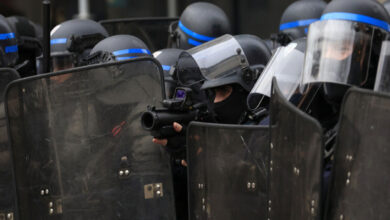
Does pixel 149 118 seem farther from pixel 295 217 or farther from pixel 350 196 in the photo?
pixel 350 196

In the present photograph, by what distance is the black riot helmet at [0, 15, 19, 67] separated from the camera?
14.5ft

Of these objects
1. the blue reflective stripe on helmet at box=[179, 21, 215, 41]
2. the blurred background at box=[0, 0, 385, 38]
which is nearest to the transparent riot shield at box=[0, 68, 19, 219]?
the blue reflective stripe on helmet at box=[179, 21, 215, 41]

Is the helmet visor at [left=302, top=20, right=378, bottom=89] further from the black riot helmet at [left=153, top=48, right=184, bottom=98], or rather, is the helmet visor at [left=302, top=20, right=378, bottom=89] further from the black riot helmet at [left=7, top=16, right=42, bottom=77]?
the black riot helmet at [left=7, top=16, right=42, bottom=77]

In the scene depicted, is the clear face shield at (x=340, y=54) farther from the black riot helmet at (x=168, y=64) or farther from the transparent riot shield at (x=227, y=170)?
the black riot helmet at (x=168, y=64)

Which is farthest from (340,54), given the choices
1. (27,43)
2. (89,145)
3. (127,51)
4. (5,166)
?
(27,43)

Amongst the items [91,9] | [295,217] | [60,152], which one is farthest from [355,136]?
[91,9]

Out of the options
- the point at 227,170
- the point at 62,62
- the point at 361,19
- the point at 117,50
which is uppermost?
the point at 361,19

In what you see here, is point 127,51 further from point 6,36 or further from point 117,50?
point 6,36

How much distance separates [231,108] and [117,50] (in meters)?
0.89

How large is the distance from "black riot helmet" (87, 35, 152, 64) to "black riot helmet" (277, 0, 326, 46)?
4.83 feet

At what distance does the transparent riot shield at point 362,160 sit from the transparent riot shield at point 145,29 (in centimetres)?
355

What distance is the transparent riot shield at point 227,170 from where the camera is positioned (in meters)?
2.97

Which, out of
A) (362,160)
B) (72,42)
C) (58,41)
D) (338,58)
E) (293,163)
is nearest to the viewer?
(362,160)

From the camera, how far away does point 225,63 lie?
3.64 m
